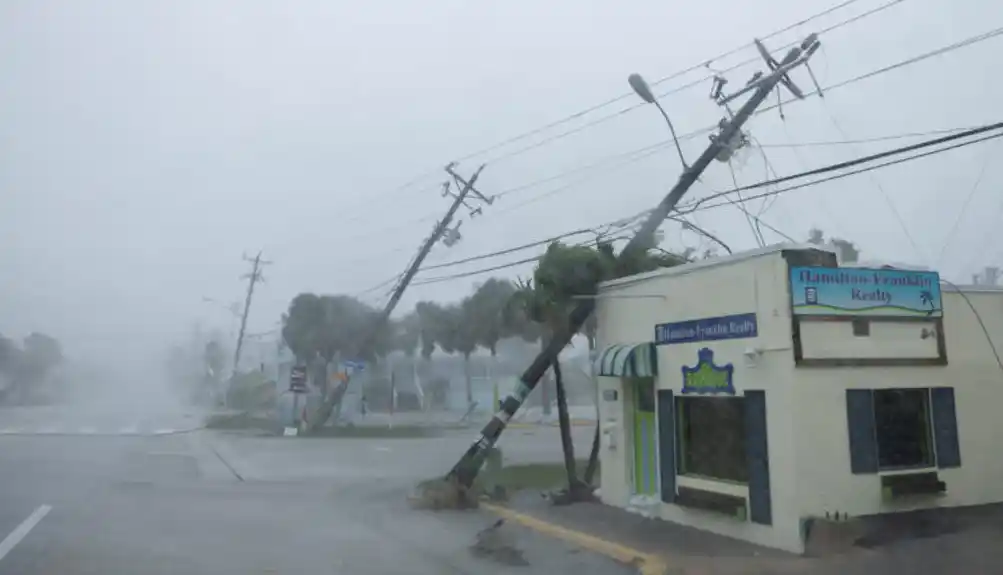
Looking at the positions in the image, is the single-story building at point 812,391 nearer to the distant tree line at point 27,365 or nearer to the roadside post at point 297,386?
the roadside post at point 297,386

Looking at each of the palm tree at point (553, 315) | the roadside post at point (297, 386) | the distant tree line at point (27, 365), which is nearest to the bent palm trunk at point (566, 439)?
the palm tree at point (553, 315)

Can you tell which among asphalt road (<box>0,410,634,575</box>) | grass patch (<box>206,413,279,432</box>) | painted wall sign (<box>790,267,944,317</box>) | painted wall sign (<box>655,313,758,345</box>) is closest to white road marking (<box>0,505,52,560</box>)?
asphalt road (<box>0,410,634,575</box>)

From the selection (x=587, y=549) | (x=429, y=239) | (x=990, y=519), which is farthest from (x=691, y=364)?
(x=429, y=239)

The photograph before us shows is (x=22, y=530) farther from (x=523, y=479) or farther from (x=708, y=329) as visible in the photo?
(x=523, y=479)

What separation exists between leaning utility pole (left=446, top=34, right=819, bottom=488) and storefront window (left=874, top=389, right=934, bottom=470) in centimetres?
553

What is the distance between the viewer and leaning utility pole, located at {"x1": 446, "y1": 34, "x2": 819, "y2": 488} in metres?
15.5

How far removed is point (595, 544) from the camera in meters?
12.2

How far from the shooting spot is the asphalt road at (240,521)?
34.9ft

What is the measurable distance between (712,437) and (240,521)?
7.27 meters

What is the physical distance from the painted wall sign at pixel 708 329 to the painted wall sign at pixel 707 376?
0.87ft

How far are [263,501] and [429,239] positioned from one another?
68.0ft

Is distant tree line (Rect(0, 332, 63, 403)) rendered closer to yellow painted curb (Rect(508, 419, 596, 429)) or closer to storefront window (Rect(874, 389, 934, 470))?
yellow painted curb (Rect(508, 419, 596, 429))

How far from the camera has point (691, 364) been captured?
13.4 metres

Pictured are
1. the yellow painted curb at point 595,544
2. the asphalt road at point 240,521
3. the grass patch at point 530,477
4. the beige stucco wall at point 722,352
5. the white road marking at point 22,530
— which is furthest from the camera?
the grass patch at point 530,477
